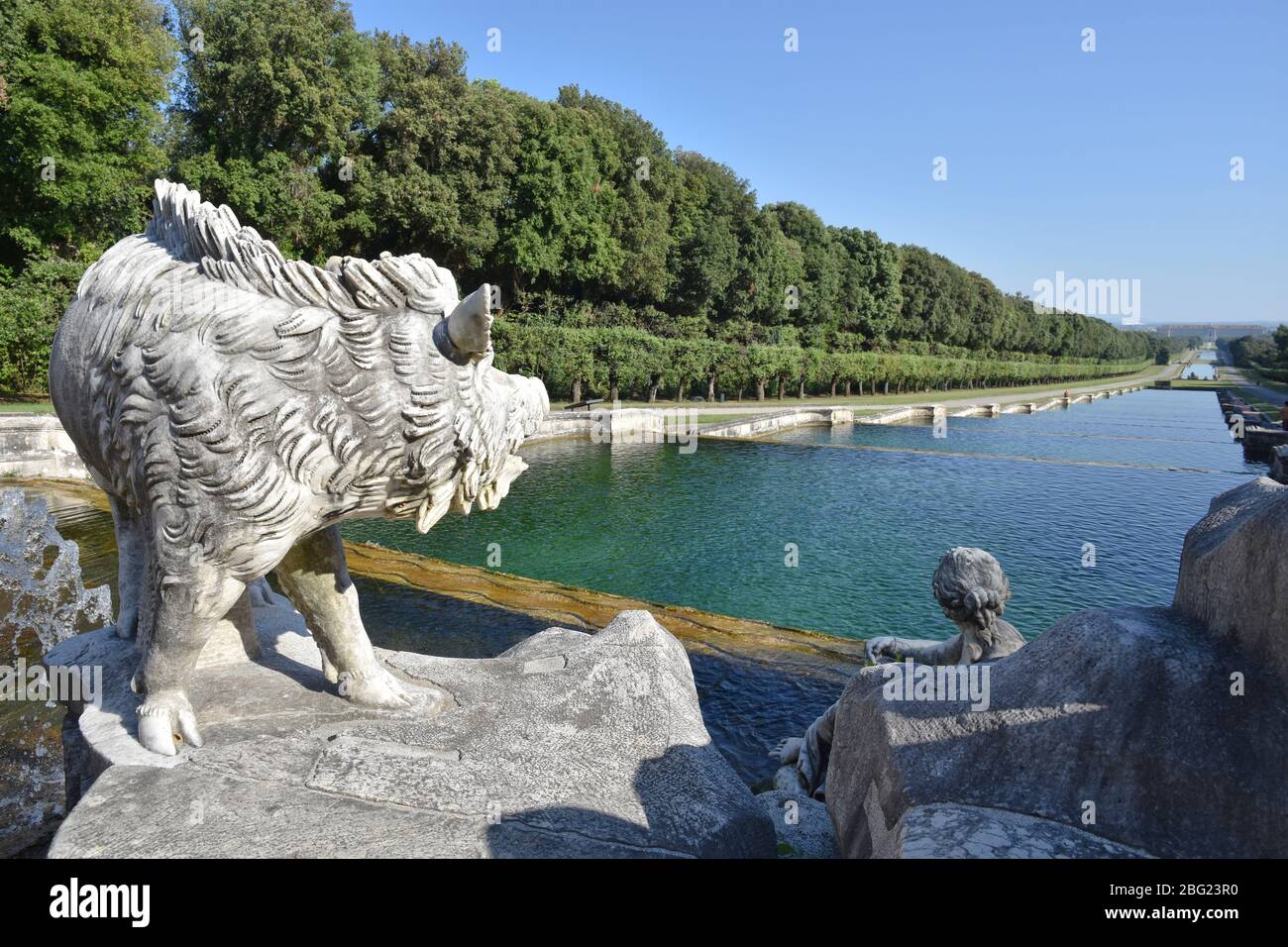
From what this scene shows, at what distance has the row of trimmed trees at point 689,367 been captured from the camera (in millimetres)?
32312

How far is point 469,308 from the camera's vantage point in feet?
→ 11.9

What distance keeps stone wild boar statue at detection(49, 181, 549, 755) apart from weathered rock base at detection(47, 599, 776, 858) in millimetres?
423

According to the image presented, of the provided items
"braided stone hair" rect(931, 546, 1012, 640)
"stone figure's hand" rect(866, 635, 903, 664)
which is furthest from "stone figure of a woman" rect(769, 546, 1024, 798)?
"stone figure's hand" rect(866, 635, 903, 664)

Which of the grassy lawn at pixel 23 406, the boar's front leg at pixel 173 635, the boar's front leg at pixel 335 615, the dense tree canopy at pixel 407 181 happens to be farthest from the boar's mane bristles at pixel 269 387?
the dense tree canopy at pixel 407 181

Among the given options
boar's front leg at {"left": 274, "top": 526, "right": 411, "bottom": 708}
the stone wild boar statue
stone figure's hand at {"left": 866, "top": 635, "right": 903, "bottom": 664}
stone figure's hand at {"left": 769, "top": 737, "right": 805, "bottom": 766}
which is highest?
the stone wild boar statue

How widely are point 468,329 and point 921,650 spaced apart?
3512mm

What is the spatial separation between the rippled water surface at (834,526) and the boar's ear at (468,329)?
7.73 metres

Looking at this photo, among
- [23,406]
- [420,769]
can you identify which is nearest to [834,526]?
[420,769]

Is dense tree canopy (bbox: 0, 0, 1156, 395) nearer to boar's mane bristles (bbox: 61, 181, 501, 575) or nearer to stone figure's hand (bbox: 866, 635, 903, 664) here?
boar's mane bristles (bbox: 61, 181, 501, 575)

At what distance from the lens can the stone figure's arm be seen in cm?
479
